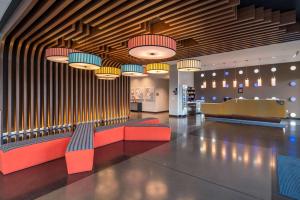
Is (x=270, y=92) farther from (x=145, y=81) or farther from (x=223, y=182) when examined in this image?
(x=223, y=182)

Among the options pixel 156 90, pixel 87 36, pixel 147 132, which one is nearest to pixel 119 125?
pixel 147 132

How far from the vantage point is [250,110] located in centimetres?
935

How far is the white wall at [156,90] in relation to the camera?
14.3 meters

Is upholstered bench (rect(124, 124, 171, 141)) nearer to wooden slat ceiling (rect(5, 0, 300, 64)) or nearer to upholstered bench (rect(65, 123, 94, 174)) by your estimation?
upholstered bench (rect(65, 123, 94, 174))

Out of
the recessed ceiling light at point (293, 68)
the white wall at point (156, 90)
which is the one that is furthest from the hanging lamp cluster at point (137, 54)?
the recessed ceiling light at point (293, 68)

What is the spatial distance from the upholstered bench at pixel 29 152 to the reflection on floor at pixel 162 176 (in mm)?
205

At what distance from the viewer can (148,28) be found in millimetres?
4684

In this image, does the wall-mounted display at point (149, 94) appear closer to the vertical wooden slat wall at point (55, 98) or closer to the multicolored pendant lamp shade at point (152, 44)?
the vertical wooden slat wall at point (55, 98)

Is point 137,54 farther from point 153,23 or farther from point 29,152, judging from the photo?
point 29,152

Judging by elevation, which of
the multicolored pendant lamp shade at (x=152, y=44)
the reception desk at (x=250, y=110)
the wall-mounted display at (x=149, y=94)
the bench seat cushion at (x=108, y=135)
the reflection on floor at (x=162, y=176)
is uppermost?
the multicolored pendant lamp shade at (x=152, y=44)

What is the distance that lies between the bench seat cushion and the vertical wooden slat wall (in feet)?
9.13

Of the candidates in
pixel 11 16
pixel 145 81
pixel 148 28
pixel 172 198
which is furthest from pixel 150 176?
pixel 145 81

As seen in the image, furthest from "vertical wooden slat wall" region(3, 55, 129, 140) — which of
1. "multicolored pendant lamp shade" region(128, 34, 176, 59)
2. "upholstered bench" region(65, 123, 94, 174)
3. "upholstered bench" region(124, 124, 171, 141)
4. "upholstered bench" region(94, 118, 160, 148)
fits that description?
Answer: "multicolored pendant lamp shade" region(128, 34, 176, 59)

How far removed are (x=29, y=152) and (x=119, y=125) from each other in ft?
8.95
